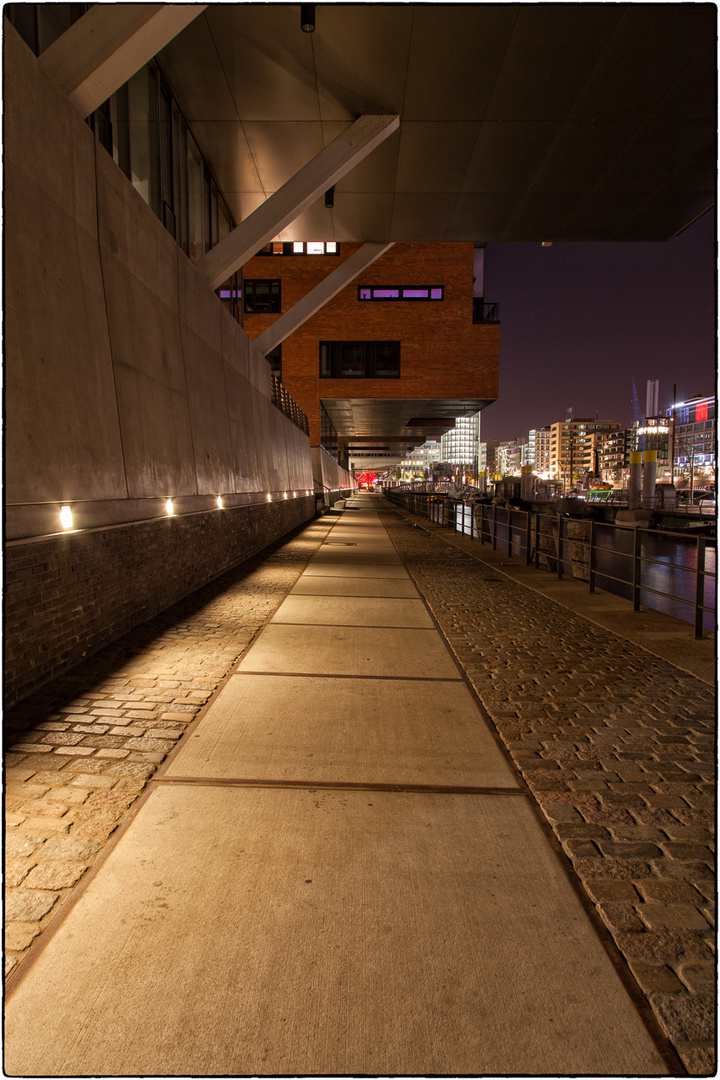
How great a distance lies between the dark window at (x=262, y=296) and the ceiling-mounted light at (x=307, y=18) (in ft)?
67.8

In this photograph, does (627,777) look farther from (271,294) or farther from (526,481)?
(526,481)

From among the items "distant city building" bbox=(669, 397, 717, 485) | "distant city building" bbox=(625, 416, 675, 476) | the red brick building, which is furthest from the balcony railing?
"distant city building" bbox=(669, 397, 717, 485)

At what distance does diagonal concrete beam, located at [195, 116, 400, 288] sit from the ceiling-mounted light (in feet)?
8.78

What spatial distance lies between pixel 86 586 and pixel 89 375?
2121 mm

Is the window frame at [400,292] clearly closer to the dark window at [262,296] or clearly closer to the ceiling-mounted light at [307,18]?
the dark window at [262,296]

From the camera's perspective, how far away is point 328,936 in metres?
2.12

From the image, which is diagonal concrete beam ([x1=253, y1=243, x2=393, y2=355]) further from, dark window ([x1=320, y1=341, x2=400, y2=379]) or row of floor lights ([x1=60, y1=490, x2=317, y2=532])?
row of floor lights ([x1=60, y1=490, x2=317, y2=532])

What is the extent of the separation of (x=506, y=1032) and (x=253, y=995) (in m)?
0.79

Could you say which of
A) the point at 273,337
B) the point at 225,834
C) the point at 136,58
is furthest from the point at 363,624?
the point at 273,337

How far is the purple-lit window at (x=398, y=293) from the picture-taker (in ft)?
94.9

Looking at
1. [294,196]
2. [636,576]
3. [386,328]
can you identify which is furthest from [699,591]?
[386,328]

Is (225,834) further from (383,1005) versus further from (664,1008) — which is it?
(664,1008)

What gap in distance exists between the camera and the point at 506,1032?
1768mm

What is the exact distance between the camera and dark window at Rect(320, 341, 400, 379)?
29.9m
